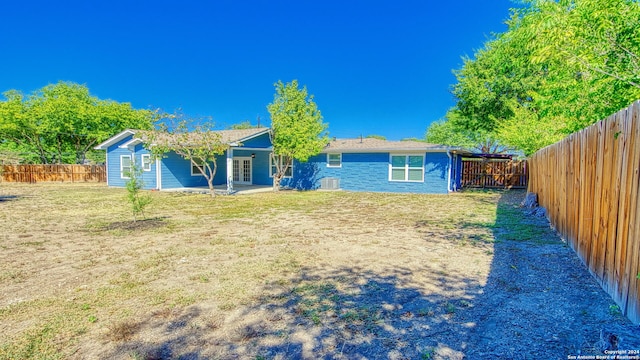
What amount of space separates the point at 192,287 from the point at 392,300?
2239mm

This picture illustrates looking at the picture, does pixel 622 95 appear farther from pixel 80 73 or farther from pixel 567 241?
pixel 80 73

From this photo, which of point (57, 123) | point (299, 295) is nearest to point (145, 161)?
point (57, 123)

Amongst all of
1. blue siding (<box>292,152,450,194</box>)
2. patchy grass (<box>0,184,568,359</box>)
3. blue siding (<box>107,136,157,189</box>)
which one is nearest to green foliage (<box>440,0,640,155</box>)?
patchy grass (<box>0,184,568,359</box>)

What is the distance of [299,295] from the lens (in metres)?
3.59

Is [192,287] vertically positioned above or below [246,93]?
below

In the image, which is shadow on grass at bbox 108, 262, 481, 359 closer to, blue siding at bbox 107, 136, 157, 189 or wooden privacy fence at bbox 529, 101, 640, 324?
wooden privacy fence at bbox 529, 101, 640, 324

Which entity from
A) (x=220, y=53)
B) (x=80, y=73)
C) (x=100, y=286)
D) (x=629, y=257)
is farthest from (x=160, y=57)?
(x=629, y=257)

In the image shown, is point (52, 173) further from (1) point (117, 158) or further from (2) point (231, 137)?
(2) point (231, 137)

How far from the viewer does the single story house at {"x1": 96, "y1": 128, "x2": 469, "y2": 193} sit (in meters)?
16.1

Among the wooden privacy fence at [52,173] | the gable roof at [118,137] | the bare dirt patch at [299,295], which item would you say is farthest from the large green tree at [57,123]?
the bare dirt patch at [299,295]

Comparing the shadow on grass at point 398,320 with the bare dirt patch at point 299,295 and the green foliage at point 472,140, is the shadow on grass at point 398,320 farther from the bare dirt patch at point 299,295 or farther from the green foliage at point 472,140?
the green foliage at point 472,140

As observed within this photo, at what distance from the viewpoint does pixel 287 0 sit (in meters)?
19.7

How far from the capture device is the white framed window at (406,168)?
→ 16516mm

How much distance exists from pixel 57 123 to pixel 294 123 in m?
18.4
